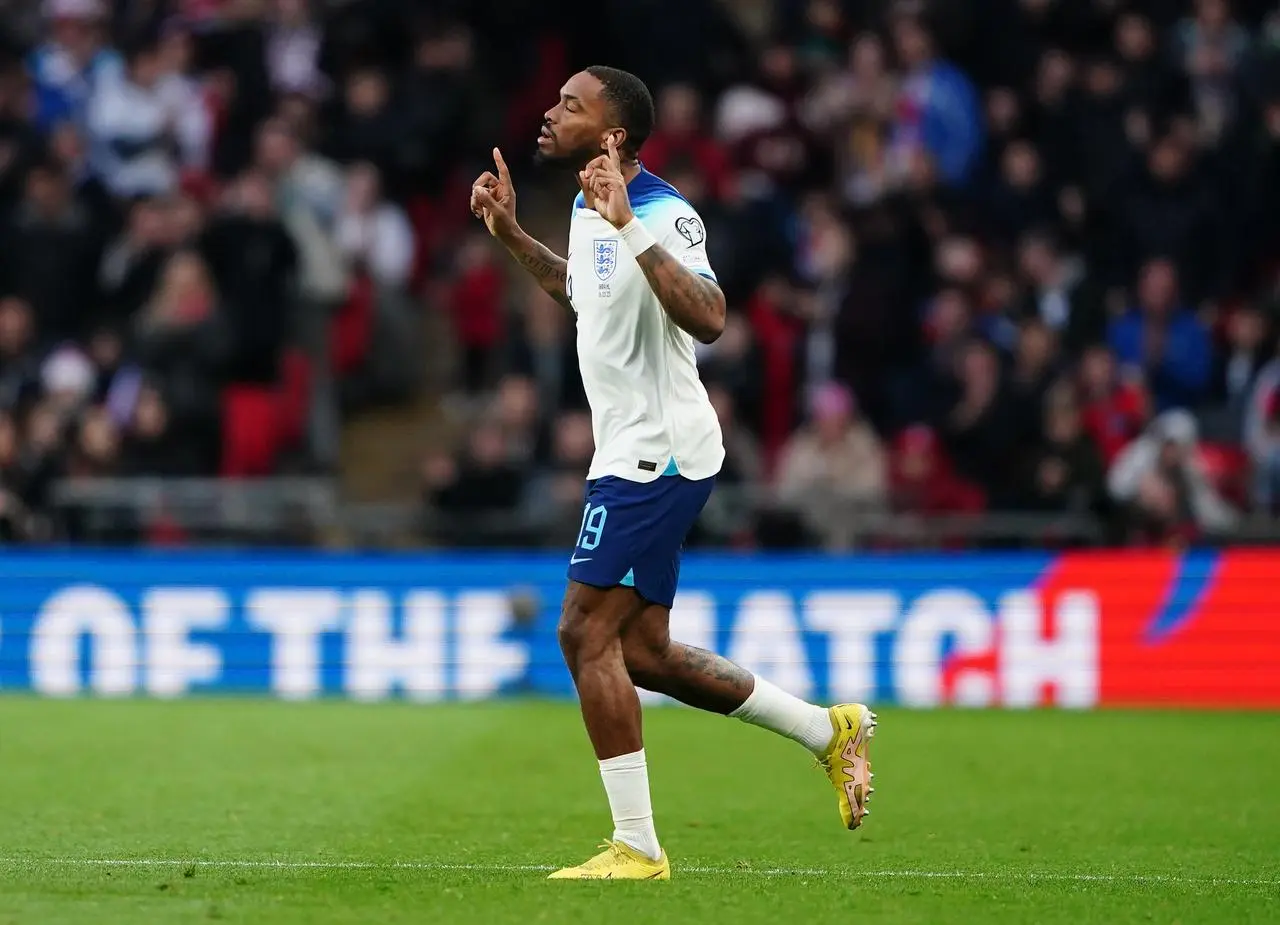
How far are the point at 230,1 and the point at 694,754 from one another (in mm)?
10062

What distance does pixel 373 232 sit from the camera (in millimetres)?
17031

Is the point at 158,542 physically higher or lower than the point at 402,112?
lower

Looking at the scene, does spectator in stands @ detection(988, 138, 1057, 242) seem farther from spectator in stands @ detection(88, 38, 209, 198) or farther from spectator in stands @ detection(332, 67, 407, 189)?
spectator in stands @ detection(88, 38, 209, 198)

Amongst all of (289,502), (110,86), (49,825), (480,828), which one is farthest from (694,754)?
(110,86)

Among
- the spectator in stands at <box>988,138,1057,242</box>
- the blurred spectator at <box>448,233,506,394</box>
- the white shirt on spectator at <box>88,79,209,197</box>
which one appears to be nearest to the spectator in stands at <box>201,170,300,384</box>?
the white shirt on spectator at <box>88,79,209,197</box>

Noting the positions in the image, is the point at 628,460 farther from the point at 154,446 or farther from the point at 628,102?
the point at 154,446

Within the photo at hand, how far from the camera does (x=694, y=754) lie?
11.3 metres

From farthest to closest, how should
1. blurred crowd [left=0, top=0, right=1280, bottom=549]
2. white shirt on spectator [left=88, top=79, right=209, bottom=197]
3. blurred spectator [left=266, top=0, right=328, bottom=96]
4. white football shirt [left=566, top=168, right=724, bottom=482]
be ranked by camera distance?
blurred spectator [left=266, top=0, right=328, bottom=96] → white shirt on spectator [left=88, top=79, right=209, bottom=197] → blurred crowd [left=0, top=0, right=1280, bottom=549] → white football shirt [left=566, top=168, right=724, bottom=482]

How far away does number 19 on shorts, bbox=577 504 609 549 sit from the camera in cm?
689

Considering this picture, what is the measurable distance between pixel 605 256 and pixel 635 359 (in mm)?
349

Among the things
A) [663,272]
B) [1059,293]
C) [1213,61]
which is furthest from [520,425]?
[663,272]

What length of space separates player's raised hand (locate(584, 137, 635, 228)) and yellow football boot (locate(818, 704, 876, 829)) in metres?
1.95

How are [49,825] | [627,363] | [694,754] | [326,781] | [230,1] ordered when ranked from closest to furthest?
[627,363] → [49,825] → [326,781] → [694,754] → [230,1]

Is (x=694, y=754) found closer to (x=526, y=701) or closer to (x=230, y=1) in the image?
(x=526, y=701)
